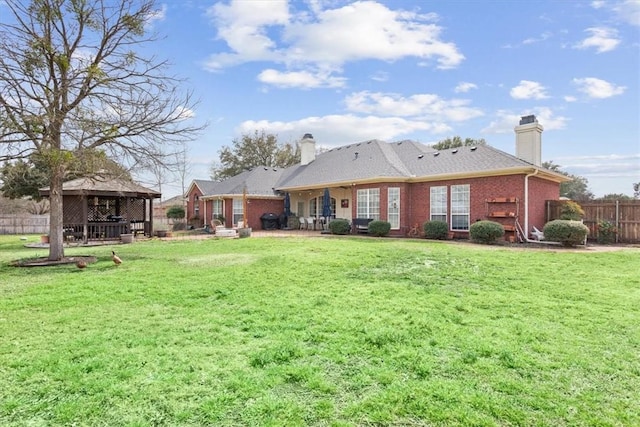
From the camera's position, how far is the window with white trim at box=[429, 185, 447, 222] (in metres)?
17.6

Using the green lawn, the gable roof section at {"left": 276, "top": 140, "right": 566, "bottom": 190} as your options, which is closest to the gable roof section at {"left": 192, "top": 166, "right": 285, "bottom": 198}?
the gable roof section at {"left": 276, "top": 140, "right": 566, "bottom": 190}

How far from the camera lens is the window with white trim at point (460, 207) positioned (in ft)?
55.4

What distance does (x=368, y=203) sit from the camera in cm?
1978

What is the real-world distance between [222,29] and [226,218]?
1488 cm

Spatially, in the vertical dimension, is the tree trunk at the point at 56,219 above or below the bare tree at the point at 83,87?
below

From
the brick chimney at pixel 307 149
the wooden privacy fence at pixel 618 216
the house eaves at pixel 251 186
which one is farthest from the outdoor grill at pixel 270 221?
the wooden privacy fence at pixel 618 216

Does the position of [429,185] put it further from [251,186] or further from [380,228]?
[251,186]

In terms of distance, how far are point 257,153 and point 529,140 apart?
105ft

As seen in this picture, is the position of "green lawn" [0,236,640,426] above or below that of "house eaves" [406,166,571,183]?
below

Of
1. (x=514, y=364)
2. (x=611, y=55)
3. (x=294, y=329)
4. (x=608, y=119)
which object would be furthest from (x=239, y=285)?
(x=608, y=119)

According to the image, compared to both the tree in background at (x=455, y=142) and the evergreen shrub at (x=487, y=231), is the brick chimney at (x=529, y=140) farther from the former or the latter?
the tree in background at (x=455, y=142)

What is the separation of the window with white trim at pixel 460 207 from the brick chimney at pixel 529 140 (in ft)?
9.36

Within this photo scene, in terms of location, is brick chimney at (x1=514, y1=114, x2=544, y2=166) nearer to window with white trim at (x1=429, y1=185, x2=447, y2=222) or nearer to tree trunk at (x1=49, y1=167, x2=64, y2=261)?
window with white trim at (x1=429, y1=185, x2=447, y2=222)

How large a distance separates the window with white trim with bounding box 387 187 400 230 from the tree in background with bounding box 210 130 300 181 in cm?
2609
